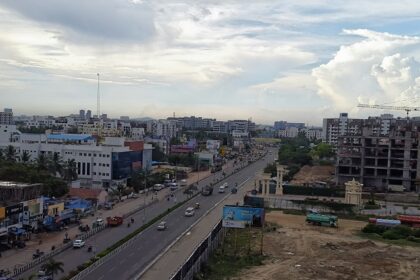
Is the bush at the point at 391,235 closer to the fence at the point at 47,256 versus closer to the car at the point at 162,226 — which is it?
the car at the point at 162,226

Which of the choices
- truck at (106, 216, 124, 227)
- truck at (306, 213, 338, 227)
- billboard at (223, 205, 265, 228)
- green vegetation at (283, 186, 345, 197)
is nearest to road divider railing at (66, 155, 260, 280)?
truck at (106, 216, 124, 227)

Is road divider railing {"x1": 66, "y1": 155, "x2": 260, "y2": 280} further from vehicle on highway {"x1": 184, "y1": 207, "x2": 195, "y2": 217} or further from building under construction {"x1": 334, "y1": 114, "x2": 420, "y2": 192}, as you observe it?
building under construction {"x1": 334, "y1": 114, "x2": 420, "y2": 192}

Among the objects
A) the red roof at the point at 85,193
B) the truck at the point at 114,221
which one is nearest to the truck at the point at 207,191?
the red roof at the point at 85,193

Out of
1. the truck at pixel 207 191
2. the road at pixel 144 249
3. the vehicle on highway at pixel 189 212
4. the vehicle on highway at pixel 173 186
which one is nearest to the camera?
the road at pixel 144 249

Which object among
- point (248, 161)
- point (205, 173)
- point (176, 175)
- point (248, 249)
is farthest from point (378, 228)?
point (248, 161)

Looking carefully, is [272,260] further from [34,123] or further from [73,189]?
[34,123]
